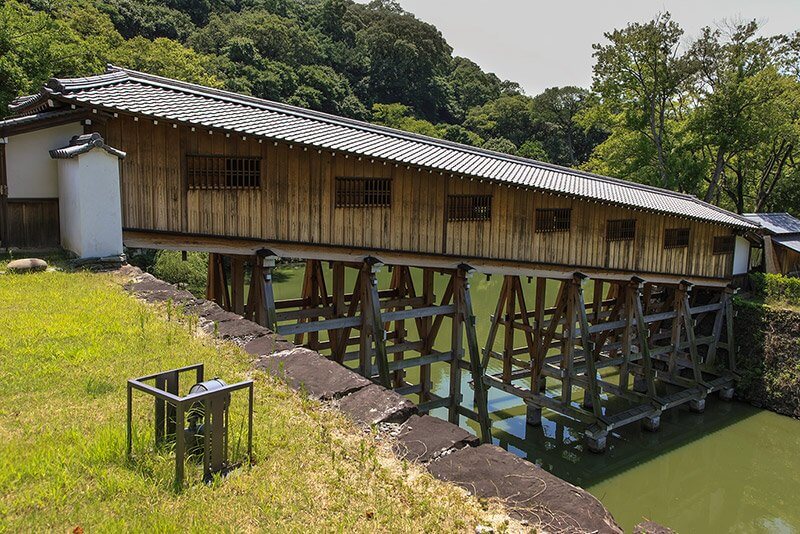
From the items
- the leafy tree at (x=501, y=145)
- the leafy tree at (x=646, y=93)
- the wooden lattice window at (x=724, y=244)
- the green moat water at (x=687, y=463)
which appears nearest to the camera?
the green moat water at (x=687, y=463)

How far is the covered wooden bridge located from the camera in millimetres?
8500

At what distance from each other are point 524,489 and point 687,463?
38.7 ft

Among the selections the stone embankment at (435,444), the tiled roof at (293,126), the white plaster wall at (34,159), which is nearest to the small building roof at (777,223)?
the tiled roof at (293,126)

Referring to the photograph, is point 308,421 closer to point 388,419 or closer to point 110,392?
point 388,419

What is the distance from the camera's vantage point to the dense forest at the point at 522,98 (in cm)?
2162

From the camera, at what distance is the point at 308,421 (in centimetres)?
412

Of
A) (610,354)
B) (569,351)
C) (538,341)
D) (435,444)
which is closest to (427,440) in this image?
(435,444)

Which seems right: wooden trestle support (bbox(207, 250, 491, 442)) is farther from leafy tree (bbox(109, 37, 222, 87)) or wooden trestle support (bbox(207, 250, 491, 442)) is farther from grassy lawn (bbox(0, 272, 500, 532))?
leafy tree (bbox(109, 37, 222, 87))

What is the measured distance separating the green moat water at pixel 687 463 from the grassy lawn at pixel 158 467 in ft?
25.7

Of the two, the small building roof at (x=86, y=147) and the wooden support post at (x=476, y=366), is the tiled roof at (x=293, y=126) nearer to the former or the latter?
the small building roof at (x=86, y=147)

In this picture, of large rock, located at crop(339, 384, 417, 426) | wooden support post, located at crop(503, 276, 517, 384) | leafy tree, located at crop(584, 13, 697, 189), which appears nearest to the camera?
large rock, located at crop(339, 384, 417, 426)

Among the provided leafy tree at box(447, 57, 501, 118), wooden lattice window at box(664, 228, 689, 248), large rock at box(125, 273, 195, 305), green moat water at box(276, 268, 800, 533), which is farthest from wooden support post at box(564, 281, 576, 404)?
leafy tree at box(447, 57, 501, 118)

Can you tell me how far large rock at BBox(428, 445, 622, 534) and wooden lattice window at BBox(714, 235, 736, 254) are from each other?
15920 mm

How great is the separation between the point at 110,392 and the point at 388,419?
2191 millimetres
